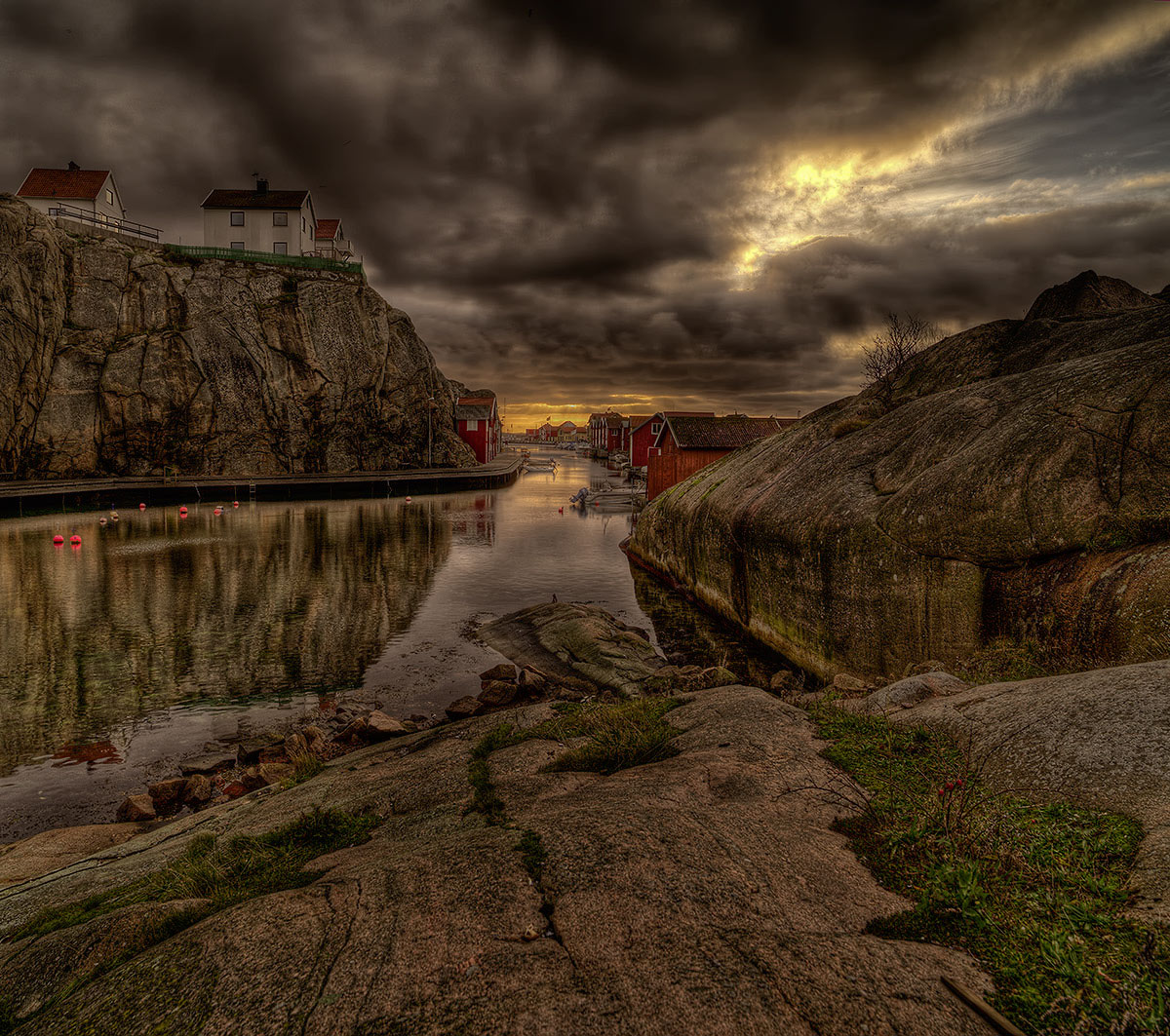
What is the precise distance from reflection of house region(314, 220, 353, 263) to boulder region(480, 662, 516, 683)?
63746 millimetres

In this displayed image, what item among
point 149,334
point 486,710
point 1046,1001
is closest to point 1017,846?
point 1046,1001

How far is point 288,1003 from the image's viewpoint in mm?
2562

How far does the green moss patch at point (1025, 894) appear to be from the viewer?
2.28 m

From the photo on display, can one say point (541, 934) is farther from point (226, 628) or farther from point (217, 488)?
point (217, 488)

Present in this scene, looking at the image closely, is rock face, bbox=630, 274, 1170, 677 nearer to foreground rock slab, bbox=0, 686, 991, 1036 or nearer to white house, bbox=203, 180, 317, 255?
foreground rock slab, bbox=0, 686, 991, 1036

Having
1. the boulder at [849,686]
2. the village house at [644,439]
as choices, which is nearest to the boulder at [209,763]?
the boulder at [849,686]

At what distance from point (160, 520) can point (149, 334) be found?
81.7ft

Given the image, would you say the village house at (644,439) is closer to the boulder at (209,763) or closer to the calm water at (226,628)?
the calm water at (226,628)

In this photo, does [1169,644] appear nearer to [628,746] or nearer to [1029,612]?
[1029,612]

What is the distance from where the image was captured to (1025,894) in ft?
9.73

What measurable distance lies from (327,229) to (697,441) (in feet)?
185

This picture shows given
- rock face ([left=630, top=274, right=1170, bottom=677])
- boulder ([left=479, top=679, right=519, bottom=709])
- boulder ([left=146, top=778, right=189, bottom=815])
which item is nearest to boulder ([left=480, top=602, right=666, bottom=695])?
boulder ([left=479, top=679, right=519, bottom=709])

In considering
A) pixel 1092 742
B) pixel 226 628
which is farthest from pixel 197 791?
pixel 1092 742

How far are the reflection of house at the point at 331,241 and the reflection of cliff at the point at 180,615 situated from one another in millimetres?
46257
